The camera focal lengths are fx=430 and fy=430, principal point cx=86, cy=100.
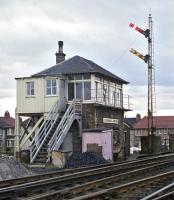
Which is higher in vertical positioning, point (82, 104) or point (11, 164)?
point (82, 104)

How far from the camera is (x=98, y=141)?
2742cm

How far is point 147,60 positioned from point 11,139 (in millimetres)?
43331

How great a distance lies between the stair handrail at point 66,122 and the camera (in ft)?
83.9

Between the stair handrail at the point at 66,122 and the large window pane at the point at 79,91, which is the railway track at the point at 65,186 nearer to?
the stair handrail at the point at 66,122

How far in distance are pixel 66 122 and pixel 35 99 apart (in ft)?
11.9

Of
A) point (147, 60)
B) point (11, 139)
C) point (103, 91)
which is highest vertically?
point (147, 60)

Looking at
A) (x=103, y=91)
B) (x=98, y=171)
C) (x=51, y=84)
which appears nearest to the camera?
(x=98, y=171)

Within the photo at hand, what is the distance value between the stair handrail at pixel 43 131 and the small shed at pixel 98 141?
2.29 metres

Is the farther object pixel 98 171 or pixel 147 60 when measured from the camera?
pixel 147 60

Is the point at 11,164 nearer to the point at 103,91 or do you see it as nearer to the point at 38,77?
the point at 38,77

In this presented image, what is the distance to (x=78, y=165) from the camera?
21719 millimetres

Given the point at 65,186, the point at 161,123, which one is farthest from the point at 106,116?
the point at 161,123

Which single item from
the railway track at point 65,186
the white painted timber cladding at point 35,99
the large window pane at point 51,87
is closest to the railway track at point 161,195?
the railway track at point 65,186

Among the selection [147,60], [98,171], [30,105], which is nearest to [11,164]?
[98,171]
